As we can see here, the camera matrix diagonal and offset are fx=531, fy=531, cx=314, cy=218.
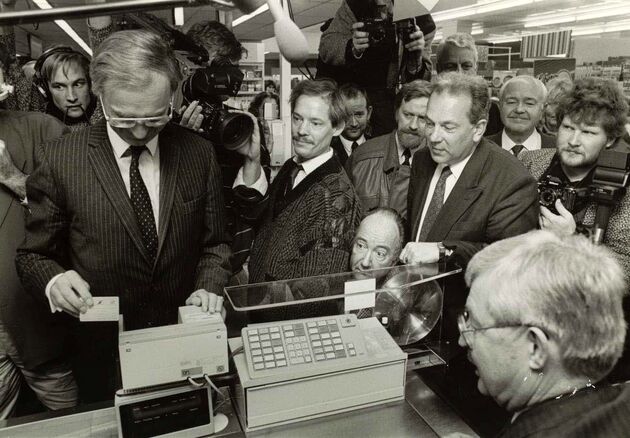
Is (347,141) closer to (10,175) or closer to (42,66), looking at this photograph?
(42,66)

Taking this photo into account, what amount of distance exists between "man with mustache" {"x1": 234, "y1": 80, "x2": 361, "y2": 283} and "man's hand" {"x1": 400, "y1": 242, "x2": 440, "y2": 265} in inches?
6.9

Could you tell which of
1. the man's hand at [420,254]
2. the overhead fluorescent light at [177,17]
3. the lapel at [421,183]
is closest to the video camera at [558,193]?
the lapel at [421,183]

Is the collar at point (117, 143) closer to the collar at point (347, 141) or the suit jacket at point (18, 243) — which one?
the suit jacket at point (18, 243)

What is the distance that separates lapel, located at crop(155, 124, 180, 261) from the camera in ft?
4.49

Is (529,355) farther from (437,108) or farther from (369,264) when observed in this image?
(437,108)

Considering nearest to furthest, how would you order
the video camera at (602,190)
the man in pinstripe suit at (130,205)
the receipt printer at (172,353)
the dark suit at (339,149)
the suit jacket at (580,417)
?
the suit jacket at (580,417) < the receipt printer at (172,353) < the man in pinstripe suit at (130,205) < the video camera at (602,190) < the dark suit at (339,149)

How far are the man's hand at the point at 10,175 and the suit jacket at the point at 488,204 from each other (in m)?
1.23

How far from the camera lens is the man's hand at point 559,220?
64.0 inches

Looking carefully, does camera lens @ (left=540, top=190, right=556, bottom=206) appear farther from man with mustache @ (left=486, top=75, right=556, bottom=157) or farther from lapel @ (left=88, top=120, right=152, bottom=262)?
lapel @ (left=88, top=120, right=152, bottom=262)

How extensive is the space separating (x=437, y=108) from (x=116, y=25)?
1.10 m

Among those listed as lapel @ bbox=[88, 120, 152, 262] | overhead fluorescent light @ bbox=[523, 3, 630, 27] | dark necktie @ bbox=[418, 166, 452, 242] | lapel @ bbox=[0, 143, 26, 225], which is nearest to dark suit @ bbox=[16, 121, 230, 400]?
lapel @ bbox=[88, 120, 152, 262]

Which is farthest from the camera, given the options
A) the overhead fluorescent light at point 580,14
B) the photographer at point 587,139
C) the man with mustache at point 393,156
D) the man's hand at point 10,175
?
the overhead fluorescent light at point 580,14

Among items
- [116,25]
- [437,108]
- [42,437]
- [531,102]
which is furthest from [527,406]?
[531,102]

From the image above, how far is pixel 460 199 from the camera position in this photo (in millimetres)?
1691
